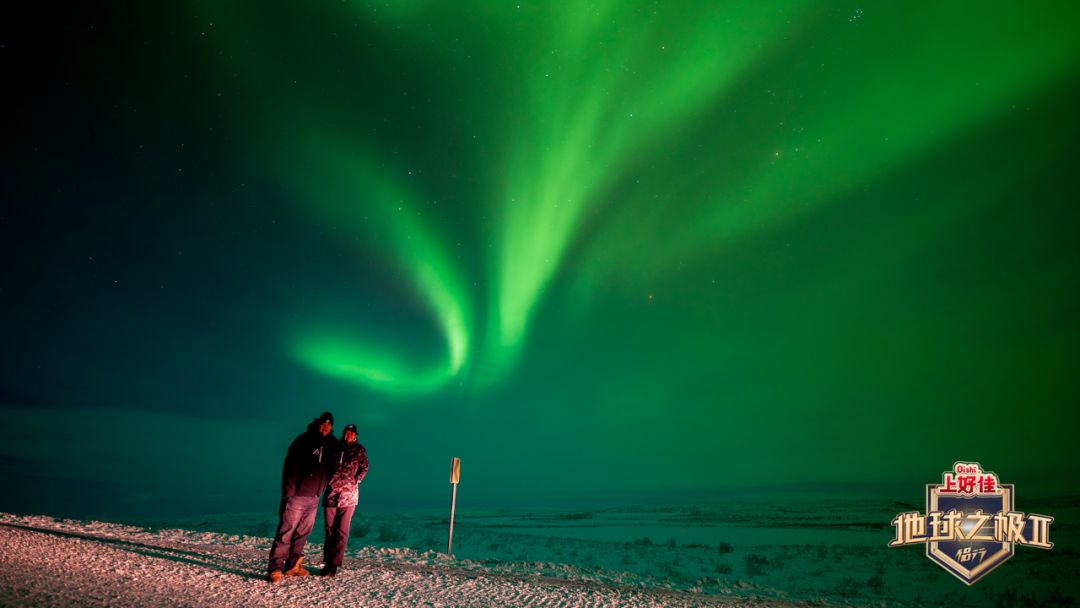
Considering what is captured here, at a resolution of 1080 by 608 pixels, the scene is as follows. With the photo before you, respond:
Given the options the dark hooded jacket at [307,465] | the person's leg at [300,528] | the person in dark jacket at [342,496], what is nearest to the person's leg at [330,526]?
the person in dark jacket at [342,496]

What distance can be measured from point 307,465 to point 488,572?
10.9 feet

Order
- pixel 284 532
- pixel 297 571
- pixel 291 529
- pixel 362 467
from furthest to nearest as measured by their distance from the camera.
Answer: pixel 362 467 < pixel 297 571 < pixel 291 529 < pixel 284 532

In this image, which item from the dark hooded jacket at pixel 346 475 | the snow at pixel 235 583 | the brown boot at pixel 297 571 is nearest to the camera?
the snow at pixel 235 583

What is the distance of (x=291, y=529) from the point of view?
7203 millimetres

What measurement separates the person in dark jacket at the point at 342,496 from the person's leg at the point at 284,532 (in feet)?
1.57

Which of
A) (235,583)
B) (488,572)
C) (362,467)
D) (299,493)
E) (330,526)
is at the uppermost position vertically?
(362,467)

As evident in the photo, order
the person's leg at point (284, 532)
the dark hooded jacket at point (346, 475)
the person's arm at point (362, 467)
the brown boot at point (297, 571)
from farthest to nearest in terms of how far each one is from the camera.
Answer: the person's arm at point (362, 467), the dark hooded jacket at point (346, 475), the brown boot at point (297, 571), the person's leg at point (284, 532)

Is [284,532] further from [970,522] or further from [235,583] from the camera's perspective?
[970,522]

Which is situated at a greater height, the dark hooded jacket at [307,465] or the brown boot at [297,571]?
the dark hooded jacket at [307,465]

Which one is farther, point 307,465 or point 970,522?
point 970,522

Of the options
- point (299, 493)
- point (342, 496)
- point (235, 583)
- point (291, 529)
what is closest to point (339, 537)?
point (342, 496)

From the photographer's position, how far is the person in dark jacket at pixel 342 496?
24.7 feet

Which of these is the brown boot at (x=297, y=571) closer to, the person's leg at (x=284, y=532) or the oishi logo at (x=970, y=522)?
the person's leg at (x=284, y=532)

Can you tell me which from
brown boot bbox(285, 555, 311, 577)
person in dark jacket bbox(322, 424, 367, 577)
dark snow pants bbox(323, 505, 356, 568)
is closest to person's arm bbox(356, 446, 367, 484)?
person in dark jacket bbox(322, 424, 367, 577)
